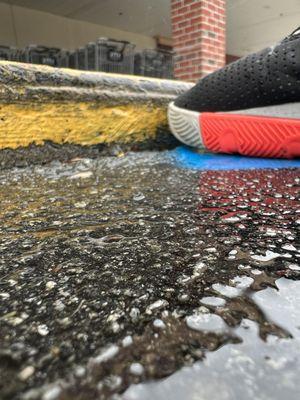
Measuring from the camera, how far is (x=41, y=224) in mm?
511

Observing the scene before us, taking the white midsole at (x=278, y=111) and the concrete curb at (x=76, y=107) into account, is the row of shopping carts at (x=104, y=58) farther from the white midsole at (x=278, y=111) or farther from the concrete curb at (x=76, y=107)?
the white midsole at (x=278, y=111)

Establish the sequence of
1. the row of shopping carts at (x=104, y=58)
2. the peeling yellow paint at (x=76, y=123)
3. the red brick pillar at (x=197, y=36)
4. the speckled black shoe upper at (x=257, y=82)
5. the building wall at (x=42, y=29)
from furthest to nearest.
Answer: the building wall at (x=42, y=29), the row of shopping carts at (x=104, y=58), the red brick pillar at (x=197, y=36), the peeling yellow paint at (x=76, y=123), the speckled black shoe upper at (x=257, y=82)

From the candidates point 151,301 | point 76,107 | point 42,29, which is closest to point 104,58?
point 76,107

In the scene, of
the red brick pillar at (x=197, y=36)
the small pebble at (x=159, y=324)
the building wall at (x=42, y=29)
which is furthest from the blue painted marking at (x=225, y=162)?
the building wall at (x=42, y=29)

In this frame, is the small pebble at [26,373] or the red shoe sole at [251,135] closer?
the small pebble at [26,373]

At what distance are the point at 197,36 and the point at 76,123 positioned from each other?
242 centimetres

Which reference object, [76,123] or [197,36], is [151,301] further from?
[197,36]

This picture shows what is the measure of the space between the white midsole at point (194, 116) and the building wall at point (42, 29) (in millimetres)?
5727

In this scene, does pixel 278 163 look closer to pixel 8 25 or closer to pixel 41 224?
pixel 41 224

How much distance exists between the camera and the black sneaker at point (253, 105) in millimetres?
1025

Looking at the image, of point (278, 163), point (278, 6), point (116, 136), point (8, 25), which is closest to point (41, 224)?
point (278, 163)

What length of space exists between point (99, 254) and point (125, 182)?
1.51 ft

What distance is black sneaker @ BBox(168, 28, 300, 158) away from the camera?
3.36ft

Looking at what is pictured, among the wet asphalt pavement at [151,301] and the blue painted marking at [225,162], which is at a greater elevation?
the wet asphalt pavement at [151,301]
